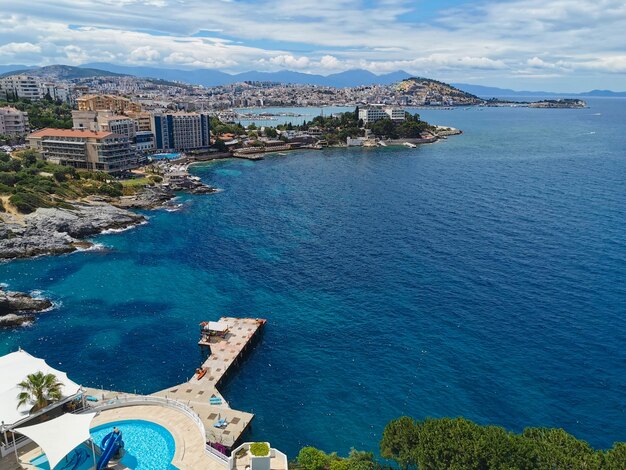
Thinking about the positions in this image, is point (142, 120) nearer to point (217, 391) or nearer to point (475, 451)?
point (217, 391)

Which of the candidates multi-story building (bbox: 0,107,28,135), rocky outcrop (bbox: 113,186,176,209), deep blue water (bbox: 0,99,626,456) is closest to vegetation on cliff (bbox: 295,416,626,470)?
deep blue water (bbox: 0,99,626,456)

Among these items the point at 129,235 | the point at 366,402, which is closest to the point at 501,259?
the point at 366,402

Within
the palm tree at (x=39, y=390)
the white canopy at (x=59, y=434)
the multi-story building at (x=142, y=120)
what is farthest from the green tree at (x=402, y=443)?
the multi-story building at (x=142, y=120)

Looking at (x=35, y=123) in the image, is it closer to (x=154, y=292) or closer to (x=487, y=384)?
(x=154, y=292)

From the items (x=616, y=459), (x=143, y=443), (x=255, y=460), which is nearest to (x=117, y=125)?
(x=143, y=443)

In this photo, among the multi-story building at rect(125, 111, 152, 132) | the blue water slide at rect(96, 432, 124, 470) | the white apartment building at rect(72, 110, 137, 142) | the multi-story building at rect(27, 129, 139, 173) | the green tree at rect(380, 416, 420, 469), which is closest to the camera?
the blue water slide at rect(96, 432, 124, 470)

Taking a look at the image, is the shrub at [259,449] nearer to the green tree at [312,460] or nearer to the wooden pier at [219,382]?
the green tree at [312,460]

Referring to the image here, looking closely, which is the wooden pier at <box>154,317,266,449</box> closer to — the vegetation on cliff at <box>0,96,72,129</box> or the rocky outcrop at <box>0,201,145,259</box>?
the rocky outcrop at <box>0,201,145,259</box>
